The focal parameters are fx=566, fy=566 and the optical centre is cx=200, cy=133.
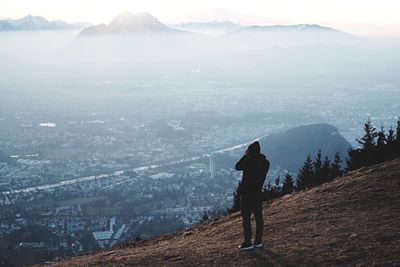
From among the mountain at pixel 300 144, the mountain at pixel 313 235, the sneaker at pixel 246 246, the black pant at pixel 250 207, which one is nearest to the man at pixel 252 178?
the black pant at pixel 250 207

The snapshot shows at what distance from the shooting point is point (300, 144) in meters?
88.4

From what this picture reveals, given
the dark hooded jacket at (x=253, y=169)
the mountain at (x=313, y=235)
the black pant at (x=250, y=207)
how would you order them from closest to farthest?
the mountain at (x=313, y=235), the dark hooded jacket at (x=253, y=169), the black pant at (x=250, y=207)

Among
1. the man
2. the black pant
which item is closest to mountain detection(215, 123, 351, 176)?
the black pant

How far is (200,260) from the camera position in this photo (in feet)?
33.7

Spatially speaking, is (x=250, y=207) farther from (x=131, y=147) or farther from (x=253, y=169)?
(x=131, y=147)

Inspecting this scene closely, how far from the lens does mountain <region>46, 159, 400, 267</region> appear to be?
9.09 m

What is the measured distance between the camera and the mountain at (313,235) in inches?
358

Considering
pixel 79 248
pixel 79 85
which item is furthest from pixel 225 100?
pixel 79 248

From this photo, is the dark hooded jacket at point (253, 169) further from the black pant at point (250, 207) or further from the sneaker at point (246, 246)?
the sneaker at point (246, 246)

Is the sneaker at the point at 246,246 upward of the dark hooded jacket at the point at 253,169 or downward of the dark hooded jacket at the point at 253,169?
downward

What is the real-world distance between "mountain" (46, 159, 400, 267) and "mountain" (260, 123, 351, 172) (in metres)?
65.9

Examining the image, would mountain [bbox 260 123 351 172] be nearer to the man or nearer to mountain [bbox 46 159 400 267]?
mountain [bbox 46 159 400 267]

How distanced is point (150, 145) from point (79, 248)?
193 ft

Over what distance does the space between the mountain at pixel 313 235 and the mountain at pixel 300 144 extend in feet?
216
